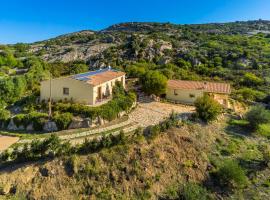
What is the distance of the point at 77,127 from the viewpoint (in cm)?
2614

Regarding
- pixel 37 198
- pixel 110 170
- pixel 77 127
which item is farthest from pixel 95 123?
pixel 37 198

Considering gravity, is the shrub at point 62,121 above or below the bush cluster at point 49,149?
above

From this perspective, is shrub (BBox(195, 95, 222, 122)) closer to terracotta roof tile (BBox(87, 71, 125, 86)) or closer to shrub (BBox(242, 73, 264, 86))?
terracotta roof tile (BBox(87, 71, 125, 86))

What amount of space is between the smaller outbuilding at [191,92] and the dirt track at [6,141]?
19.6 meters

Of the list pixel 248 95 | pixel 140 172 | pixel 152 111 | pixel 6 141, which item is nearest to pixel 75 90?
pixel 152 111

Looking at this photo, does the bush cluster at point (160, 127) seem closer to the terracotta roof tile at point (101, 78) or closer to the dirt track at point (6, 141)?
the terracotta roof tile at point (101, 78)

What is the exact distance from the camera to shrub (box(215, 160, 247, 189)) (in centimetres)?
2061

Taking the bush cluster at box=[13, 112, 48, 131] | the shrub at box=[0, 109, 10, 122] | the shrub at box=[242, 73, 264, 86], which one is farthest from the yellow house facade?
the shrub at box=[242, 73, 264, 86]

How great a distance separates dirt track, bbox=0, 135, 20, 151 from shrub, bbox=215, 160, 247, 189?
16412mm

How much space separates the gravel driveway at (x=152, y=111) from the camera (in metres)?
28.1

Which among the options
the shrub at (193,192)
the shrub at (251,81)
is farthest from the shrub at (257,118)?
the shrub at (251,81)

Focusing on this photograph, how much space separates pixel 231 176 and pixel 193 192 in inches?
120

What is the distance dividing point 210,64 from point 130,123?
39.7 metres

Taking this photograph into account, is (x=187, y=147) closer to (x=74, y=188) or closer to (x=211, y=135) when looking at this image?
(x=211, y=135)
